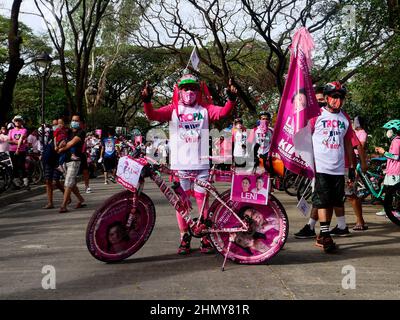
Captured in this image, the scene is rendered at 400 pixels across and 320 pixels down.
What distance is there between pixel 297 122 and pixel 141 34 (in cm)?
2140

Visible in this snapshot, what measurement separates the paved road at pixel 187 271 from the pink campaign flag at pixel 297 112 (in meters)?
1.07

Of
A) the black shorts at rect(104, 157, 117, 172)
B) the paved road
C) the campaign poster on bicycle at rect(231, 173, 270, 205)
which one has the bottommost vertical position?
the paved road

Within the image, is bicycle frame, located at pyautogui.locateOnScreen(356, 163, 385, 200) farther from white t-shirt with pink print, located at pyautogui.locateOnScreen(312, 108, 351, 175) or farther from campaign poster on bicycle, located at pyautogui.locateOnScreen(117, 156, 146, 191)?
campaign poster on bicycle, located at pyautogui.locateOnScreen(117, 156, 146, 191)

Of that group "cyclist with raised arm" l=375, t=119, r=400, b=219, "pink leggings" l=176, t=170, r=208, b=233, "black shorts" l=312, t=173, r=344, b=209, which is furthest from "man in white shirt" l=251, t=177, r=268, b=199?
"cyclist with raised arm" l=375, t=119, r=400, b=219

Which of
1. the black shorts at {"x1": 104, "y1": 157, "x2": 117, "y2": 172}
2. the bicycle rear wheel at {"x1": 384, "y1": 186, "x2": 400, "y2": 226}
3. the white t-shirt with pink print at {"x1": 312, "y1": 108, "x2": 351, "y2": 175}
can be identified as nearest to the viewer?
the white t-shirt with pink print at {"x1": 312, "y1": 108, "x2": 351, "y2": 175}

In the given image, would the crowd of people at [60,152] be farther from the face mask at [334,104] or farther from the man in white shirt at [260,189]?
the face mask at [334,104]

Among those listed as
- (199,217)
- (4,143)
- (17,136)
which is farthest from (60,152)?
(199,217)

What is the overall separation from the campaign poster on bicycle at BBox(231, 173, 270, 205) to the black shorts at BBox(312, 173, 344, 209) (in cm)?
94

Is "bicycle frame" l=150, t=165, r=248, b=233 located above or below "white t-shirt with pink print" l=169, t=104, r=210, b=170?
below

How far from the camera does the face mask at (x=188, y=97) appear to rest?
5688 millimetres

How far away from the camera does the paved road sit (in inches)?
166

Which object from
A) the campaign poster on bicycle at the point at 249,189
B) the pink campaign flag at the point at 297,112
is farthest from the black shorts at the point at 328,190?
the campaign poster on bicycle at the point at 249,189

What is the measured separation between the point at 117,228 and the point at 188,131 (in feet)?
4.33
